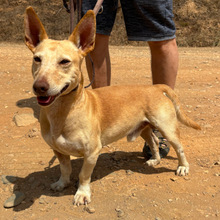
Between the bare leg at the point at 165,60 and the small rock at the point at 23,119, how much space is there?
192 cm

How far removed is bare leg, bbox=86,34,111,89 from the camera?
12.5 ft

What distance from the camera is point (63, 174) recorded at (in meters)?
2.99

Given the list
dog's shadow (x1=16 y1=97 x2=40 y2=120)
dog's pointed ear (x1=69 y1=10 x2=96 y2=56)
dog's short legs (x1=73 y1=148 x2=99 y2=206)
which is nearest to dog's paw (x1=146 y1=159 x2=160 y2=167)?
dog's short legs (x1=73 y1=148 x2=99 y2=206)

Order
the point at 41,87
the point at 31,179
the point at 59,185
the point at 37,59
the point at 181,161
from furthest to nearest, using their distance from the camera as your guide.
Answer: the point at 181,161
the point at 31,179
the point at 59,185
the point at 37,59
the point at 41,87

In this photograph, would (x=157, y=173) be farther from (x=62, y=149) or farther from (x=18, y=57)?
(x=18, y=57)

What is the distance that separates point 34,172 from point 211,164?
200 centimetres

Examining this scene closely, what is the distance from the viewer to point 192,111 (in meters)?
4.66

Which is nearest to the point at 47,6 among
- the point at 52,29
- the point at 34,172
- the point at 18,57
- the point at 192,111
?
the point at 52,29

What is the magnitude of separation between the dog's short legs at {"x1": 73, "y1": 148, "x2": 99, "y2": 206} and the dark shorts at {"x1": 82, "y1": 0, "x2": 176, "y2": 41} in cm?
166

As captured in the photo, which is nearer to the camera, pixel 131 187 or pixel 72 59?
pixel 72 59

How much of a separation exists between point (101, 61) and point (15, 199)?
6.72 feet

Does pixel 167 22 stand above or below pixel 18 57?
above

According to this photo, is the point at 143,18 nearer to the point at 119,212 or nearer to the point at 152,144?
the point at 152,144

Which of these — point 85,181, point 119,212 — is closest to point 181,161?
point 119,212
